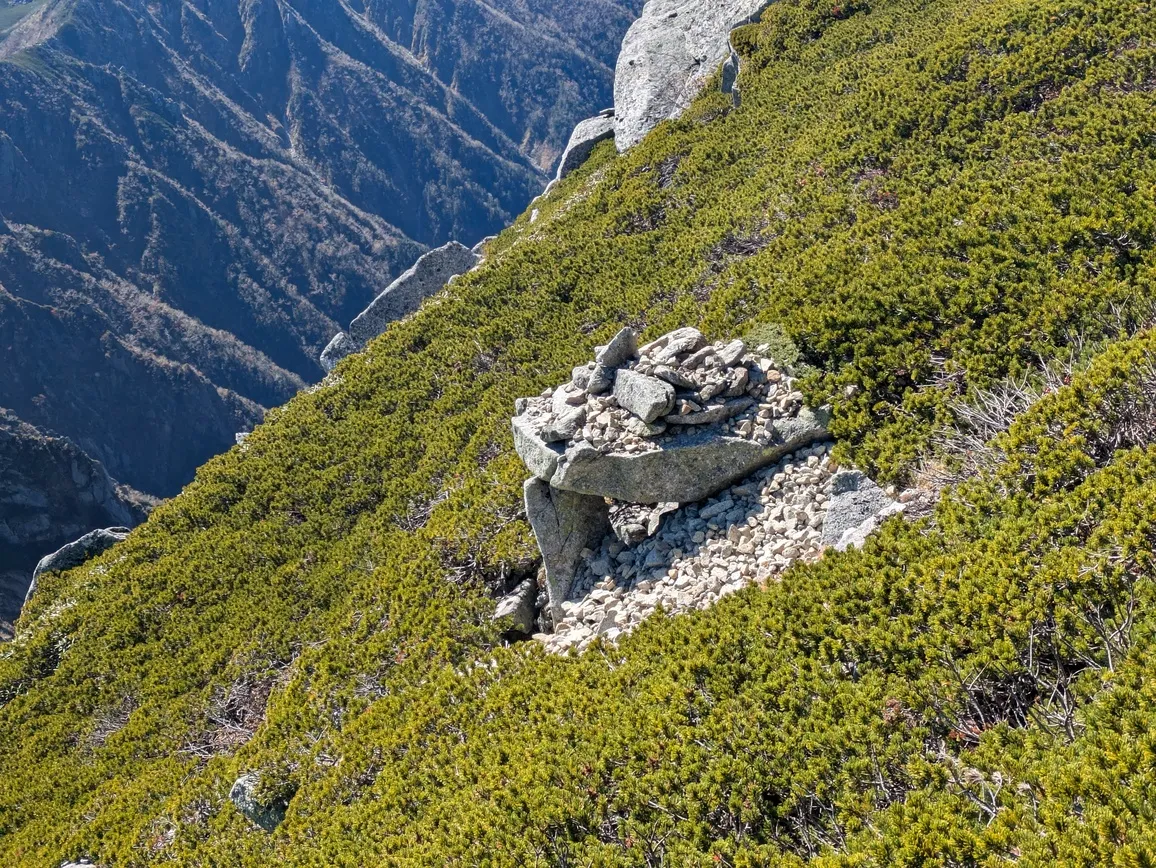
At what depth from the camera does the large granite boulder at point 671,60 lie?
3578 cm

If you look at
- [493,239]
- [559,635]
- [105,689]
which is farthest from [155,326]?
[559,635]

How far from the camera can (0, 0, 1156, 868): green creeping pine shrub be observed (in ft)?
21.1

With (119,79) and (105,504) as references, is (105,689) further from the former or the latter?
(119,79)

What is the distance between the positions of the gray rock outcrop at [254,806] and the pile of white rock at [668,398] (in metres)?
8.04

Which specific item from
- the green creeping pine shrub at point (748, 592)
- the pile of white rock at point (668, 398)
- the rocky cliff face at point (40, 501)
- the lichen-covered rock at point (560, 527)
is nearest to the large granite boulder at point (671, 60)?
the green creeping pine shrub at point (748, 592)

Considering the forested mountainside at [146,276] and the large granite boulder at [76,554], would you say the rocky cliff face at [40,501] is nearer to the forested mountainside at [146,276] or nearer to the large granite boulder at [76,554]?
the forested mountainside at [146,276]

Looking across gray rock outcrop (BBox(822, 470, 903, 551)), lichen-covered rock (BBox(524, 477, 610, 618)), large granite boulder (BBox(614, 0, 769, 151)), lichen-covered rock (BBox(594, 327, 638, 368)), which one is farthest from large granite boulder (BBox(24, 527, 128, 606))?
large granite boulder (BBox(614, 0, 769, 151))

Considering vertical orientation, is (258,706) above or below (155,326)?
below

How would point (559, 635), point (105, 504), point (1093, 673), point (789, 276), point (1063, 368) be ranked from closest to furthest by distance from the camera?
point (1093, 673) → point (1063, 368) → point (559, 635) → point (789, 276) → point (105, 504)

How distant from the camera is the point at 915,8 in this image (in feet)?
85.4

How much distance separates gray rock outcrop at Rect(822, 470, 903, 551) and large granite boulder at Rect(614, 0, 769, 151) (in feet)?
96.9

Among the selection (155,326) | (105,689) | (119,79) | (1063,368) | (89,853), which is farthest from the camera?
(119,79)

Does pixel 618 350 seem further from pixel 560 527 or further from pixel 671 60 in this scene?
pixel 671 60

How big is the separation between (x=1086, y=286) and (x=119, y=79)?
255477mm
